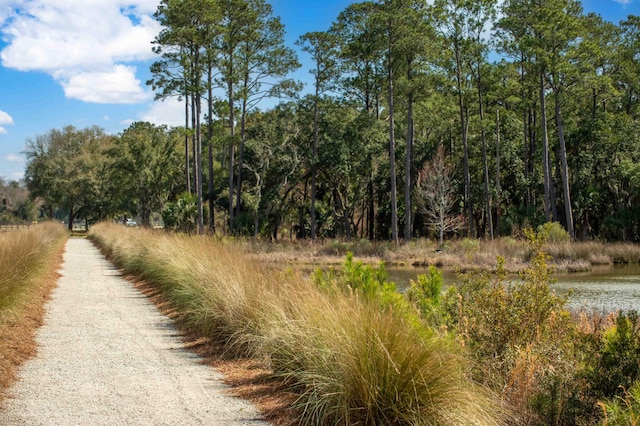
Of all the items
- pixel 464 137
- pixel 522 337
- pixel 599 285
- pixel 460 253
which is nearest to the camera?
pixel 522 337

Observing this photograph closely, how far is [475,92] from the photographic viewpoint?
42625mm

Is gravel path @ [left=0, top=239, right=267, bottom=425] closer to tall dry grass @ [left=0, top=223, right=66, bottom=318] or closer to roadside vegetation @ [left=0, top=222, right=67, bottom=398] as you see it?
roadside vegetation @ [left=0, top=222, right=67, bottom=398]

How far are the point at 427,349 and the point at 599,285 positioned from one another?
68.1ft

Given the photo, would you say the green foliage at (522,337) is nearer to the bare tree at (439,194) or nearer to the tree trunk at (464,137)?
the bare tree at (439,194)

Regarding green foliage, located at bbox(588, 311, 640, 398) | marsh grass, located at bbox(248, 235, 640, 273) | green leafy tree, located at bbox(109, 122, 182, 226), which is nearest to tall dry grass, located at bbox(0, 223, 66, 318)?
green foliage, located at bbox(588, 311, 640, 398)

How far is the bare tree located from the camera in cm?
4119

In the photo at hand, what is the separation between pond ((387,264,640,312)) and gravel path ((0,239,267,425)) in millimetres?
9808

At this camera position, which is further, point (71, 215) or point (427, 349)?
point (71, 215)

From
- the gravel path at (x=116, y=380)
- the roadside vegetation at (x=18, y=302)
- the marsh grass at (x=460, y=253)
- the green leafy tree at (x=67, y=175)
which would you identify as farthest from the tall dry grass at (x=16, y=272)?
the green leafy tree at (x=67, y=175)

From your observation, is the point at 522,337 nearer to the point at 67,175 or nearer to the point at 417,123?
the point at 417,123

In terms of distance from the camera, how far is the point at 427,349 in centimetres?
495

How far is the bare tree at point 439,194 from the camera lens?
41188mm

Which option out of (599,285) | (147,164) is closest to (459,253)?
(599,285)

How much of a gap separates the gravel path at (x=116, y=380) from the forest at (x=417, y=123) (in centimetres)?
2240
